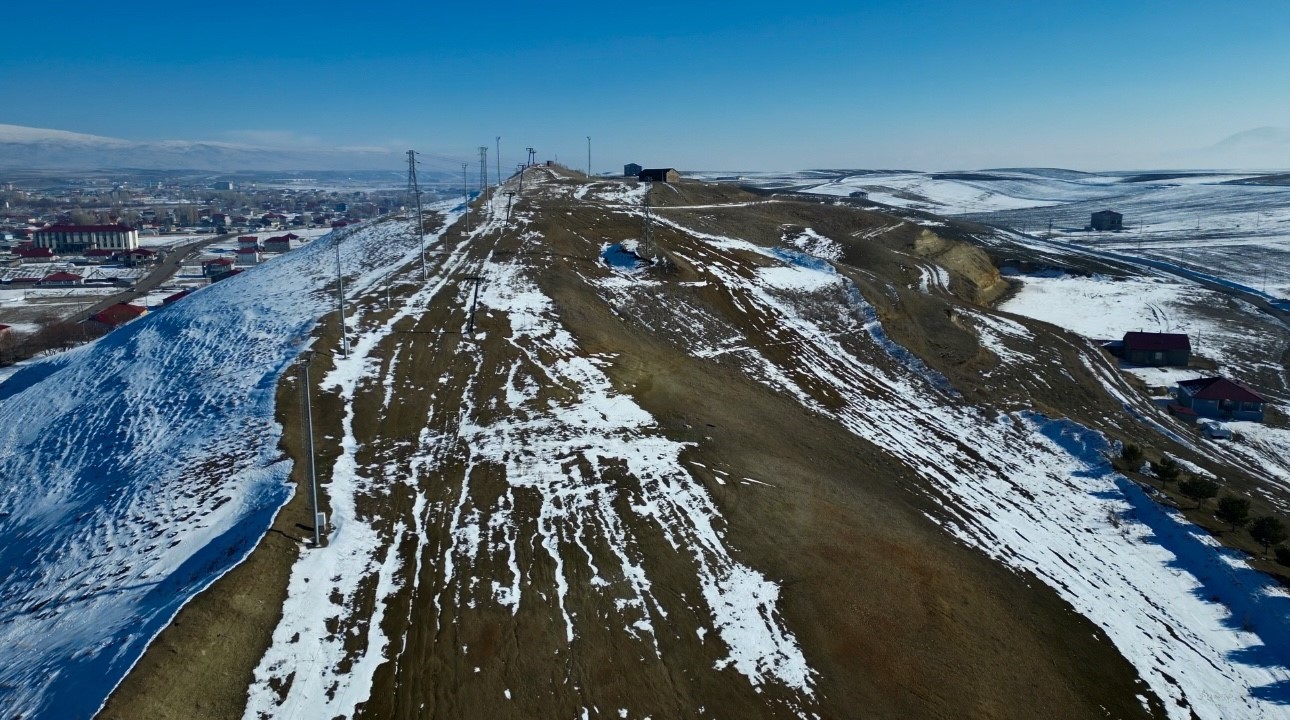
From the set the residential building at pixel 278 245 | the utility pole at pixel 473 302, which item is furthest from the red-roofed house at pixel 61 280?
the utility pole at pixel 473 302

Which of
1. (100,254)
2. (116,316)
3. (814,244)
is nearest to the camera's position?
(116,316)

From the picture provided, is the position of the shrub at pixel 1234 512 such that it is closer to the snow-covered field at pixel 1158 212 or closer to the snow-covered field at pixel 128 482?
the snow-covered field at pixel 128 482

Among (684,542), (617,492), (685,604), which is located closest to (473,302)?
(617,492)

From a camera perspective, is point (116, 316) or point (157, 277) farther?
point (157, 277)

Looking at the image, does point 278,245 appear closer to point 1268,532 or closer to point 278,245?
point 278,245

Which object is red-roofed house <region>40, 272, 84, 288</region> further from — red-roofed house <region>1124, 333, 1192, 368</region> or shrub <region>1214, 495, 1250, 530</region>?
red-roofed house <region>1124, 333, 1192, 368</region>

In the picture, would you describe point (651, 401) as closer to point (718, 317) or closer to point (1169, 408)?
point (718, 317)

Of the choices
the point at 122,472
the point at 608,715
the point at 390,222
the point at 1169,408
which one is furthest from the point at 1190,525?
the point at 390,222
